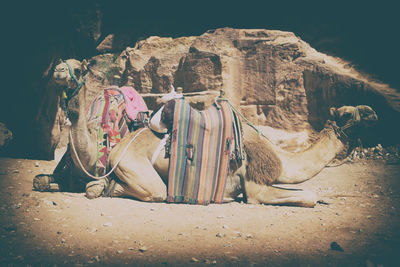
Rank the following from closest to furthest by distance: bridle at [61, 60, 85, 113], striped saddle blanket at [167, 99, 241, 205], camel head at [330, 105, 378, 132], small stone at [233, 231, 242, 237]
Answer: small stone at [233, 231, 242, 237], bridle at [61, 60, 85, 113], striped saddle blanket at [167, 99, 241, 205], camel head at [330, 105, 378, 132]

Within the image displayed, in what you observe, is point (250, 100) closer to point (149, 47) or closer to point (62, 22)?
point (149, 47)

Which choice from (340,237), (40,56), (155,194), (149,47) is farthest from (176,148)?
(149,47)

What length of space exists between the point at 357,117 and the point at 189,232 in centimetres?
237

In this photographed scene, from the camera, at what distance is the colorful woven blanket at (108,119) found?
140 inches

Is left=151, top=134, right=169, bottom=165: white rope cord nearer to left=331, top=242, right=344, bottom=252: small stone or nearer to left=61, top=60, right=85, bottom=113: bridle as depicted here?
left=61, top=60, right=85, bottom=113: bridle

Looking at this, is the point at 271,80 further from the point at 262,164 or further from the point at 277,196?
the point at 277,196

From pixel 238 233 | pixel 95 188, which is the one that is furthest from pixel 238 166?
pixel 95 188

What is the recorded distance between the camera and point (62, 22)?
5.19 meters

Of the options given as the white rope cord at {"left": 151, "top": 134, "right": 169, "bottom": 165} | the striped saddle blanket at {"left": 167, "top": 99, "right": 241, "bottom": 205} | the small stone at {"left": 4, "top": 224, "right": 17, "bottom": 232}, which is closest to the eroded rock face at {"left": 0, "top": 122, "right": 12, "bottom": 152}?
the white rope cord at {"left": 151, "top": 134, "right": 169, "bottom": 165}

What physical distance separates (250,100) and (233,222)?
5470 mm

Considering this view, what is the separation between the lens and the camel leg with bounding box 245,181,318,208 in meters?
3.45

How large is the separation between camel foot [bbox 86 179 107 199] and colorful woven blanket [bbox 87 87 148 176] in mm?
92

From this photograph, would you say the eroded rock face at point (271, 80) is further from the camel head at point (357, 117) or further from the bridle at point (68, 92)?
the bridle at point (68, 92)

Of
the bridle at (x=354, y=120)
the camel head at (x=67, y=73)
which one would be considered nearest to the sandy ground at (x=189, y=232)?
the bridle at (x=354, y=120)
